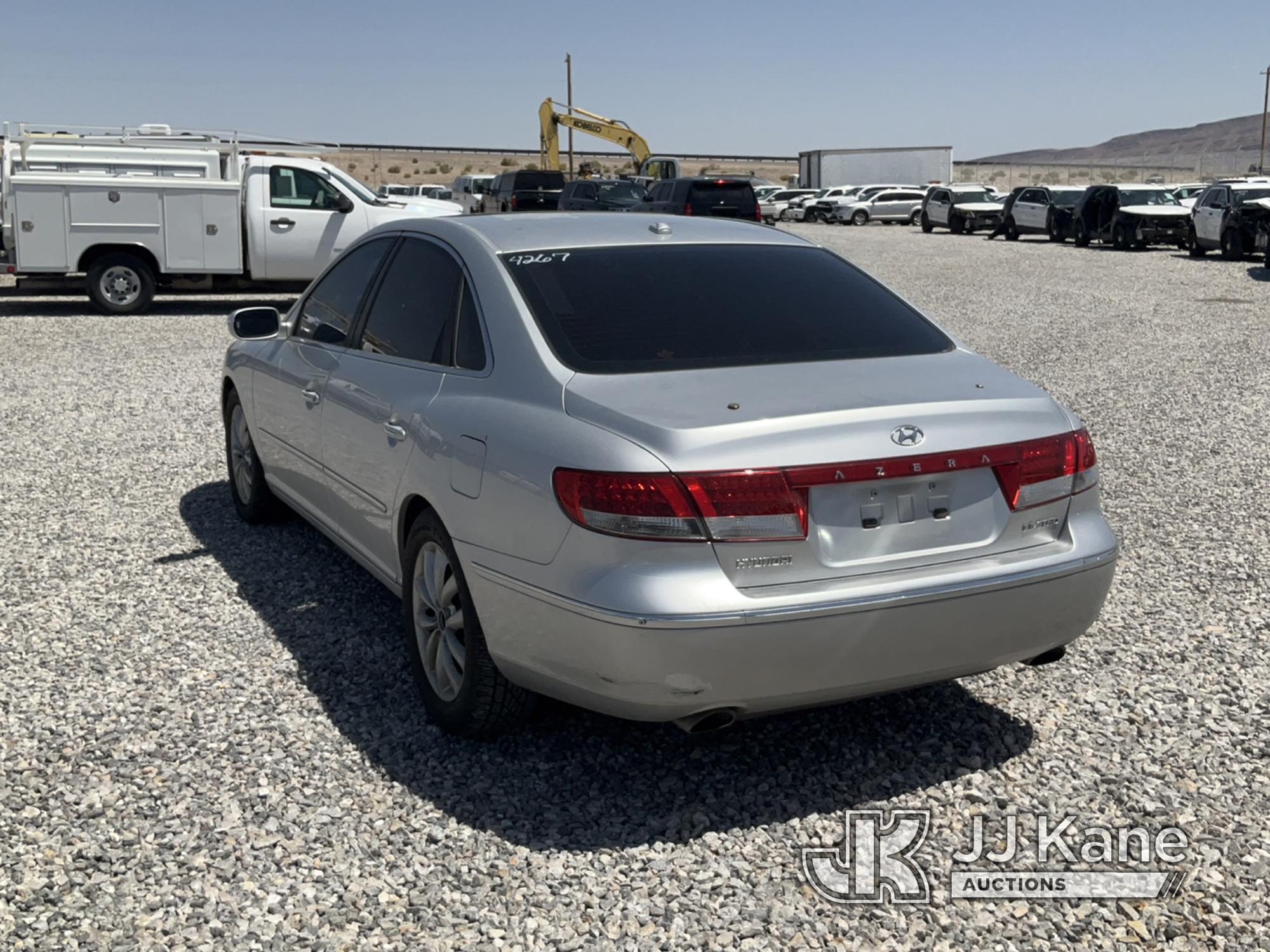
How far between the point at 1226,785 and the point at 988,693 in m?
0.90

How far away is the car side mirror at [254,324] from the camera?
6.12m

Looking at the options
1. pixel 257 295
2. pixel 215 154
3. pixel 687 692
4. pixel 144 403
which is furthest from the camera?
pixel 257 295

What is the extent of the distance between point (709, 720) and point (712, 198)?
86.5ft

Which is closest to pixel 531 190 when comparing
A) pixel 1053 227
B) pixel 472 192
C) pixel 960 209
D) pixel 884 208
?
pixel 472 192

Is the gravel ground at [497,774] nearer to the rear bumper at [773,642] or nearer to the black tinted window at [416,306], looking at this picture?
the rear bumper at [773,642]

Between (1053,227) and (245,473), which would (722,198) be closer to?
(1053,227)

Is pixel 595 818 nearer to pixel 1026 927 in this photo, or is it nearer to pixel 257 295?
pixel 1026 927

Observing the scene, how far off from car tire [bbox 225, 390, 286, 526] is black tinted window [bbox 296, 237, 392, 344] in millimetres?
1002

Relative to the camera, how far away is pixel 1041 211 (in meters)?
37.8

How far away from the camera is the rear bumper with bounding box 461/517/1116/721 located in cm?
353

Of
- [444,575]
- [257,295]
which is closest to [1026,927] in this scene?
[444,575]

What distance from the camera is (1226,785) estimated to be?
405 cm

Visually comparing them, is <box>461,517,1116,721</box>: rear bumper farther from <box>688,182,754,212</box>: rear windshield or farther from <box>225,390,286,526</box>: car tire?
<box>688,182,754,212</box>: rear windshield

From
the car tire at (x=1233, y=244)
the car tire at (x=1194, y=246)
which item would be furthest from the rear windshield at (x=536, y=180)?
the car tire at (x=1233, y=244)
